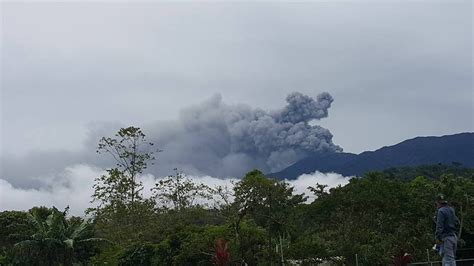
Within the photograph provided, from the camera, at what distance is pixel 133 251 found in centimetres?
2686

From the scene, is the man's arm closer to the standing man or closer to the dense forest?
the standing man

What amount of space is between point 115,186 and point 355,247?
16216 millimetres

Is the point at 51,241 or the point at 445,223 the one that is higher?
the point at 51,241

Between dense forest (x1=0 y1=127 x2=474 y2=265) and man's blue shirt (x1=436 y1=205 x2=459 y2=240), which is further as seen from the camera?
dense forest (x1=0 y1=127 x2=474 y2=265)

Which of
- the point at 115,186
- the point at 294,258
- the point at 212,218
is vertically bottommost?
the point at 294,258

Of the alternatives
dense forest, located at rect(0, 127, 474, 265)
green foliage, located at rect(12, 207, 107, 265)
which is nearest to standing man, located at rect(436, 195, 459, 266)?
dense forest, located at rect(0, 127, 474, 265)

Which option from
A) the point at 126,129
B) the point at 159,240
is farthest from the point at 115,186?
the point at 159,240

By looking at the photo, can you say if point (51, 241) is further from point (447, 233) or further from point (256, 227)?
point (447, 233)

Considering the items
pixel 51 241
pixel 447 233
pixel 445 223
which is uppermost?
pixel 51 241

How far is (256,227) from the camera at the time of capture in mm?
25875

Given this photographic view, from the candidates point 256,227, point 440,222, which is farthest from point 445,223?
point 256,227

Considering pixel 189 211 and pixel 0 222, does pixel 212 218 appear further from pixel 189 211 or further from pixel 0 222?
pixel 0 222

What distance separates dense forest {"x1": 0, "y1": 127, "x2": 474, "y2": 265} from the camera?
2330 centimetres

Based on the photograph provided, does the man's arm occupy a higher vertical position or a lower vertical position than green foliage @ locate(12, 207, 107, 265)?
lower
